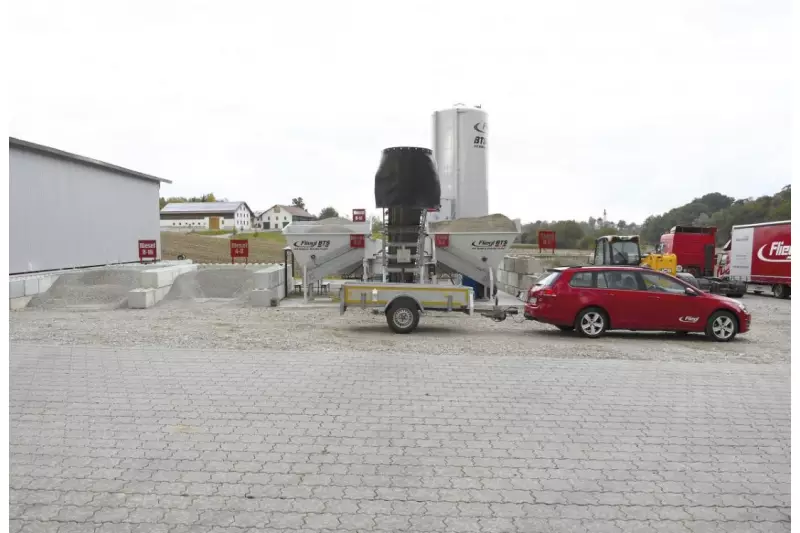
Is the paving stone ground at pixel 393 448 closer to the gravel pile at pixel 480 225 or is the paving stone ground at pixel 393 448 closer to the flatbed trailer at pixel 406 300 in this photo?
the flatbed trailer at pixel 406 300

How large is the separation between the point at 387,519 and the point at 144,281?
1619cm

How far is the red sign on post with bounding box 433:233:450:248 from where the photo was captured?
15.4 m

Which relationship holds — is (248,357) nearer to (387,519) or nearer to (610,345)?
(387,519)

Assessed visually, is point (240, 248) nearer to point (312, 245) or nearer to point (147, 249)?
point (147, 249)

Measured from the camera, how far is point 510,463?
4758 millimetres

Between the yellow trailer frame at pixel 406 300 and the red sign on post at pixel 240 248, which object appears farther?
the red sign on post at pixel 240 248

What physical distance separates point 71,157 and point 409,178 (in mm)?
14043

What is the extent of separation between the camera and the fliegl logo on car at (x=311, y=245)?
16.0m

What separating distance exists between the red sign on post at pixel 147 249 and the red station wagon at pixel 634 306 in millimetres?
18398

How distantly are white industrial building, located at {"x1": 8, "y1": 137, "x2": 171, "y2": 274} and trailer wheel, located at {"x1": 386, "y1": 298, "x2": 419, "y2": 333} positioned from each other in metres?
12.3

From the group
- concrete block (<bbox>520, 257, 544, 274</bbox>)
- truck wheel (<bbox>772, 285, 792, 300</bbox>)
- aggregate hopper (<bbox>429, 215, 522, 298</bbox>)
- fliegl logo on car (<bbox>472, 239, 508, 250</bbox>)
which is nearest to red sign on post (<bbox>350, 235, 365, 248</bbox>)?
aggregate hopper (<bbox>429, 215, 522, 298</bbox>)

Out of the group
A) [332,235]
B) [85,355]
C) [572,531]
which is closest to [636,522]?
[572,531]


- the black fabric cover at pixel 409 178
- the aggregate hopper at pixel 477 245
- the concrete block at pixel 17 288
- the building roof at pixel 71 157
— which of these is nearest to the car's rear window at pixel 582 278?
the black fabric cover at pixel 409 178

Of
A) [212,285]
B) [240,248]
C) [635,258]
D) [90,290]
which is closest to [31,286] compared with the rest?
[90,290]
